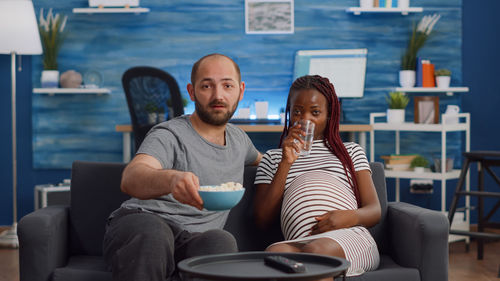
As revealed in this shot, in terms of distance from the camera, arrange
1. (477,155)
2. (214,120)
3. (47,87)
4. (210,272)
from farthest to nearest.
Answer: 1. (47,87)
2. (477,155)
3. (214,120)
4. (210,272)

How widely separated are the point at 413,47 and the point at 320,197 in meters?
2.93

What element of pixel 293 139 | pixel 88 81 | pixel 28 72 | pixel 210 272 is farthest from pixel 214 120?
pixel 28 72

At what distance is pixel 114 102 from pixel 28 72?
2.35 ft

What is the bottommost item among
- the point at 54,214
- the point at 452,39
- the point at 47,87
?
the point at 54,214

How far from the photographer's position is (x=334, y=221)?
6.69ft

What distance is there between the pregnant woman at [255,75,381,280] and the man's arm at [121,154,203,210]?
48cm

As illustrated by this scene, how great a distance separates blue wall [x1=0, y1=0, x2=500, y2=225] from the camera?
479 centimetres

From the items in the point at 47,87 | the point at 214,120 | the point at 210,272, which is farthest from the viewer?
the point at 47,87

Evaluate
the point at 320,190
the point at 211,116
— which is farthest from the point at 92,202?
the point at 320,190

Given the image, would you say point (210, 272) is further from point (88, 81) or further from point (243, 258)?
point (88, 81)

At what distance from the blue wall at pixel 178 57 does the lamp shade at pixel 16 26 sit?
1.29ft

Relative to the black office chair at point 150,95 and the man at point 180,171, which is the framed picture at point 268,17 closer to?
the black office chair at point 150,95

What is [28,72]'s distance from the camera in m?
4.78

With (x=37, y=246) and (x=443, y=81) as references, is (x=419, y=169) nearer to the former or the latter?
→ (x=443, y=81)
